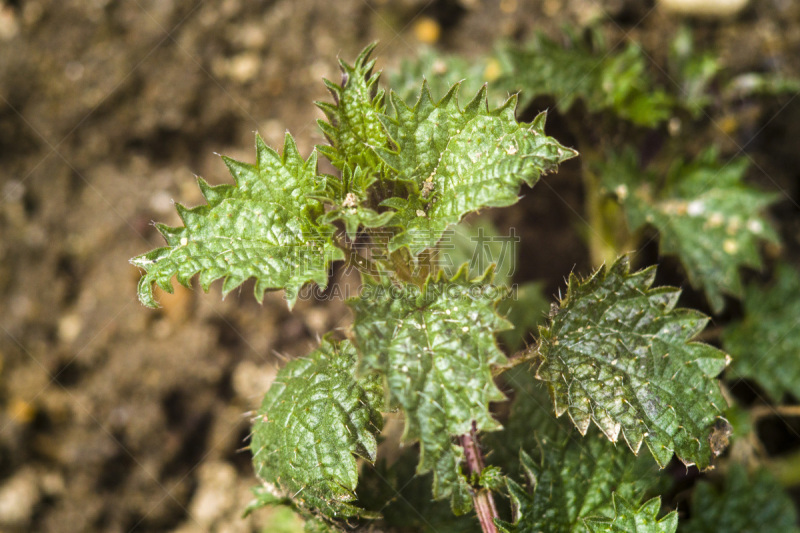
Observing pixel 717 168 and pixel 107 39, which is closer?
pixel 717 168

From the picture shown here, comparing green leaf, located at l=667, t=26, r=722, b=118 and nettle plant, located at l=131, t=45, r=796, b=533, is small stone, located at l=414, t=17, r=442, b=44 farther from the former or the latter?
nettle plant, located at l=131, t=45, r=796, b=533

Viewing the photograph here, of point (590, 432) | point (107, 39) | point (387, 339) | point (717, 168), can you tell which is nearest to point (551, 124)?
point (717, 168)

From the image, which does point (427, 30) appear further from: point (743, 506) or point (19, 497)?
point (19, 497)

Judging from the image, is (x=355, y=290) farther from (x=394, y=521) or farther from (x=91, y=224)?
(x=91, y=224)

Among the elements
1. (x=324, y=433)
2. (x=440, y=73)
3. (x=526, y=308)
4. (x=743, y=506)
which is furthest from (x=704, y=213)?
(x=324, y=433)

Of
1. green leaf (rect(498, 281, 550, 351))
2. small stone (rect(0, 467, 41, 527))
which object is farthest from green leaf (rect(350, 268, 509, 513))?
small stone (rect(0, 467, 41, 527))

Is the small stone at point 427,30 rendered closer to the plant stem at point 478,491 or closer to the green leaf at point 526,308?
the green leaf at point 526,308
